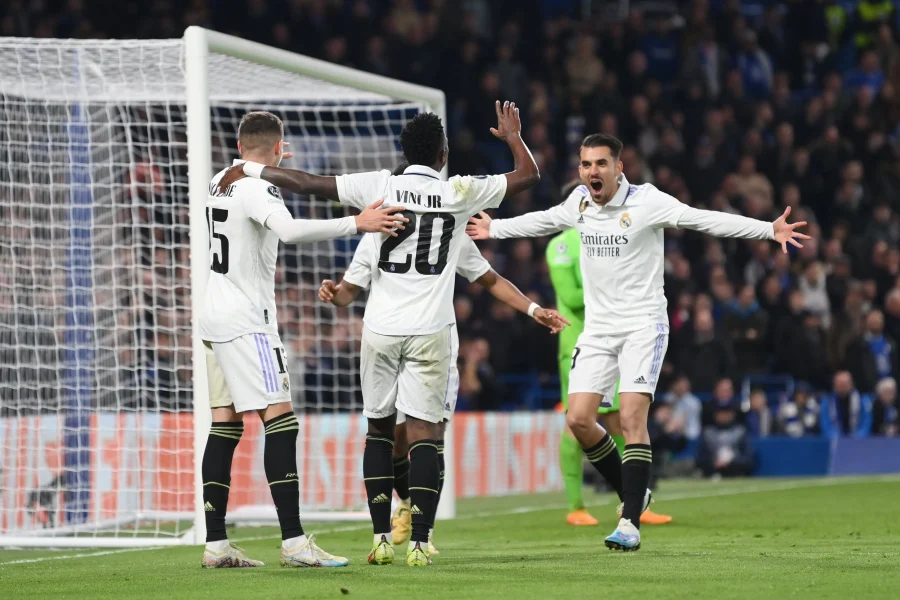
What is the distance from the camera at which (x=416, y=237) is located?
6789mm

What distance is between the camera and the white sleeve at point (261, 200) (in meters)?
6.57

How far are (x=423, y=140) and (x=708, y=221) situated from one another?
1.73 meters

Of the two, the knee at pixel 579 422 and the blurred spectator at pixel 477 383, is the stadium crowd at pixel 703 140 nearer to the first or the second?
the blurred spectator at pixel 477 383

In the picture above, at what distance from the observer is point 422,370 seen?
680cm

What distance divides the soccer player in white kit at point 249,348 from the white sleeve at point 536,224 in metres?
1.74

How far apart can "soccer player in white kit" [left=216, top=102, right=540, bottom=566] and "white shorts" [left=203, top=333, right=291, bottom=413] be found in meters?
0.45

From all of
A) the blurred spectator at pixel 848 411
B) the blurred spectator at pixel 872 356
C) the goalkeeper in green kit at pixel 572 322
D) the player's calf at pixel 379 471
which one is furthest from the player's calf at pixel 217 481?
the blurred spectator at pixel 872 356

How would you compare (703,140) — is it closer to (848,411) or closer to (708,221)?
(848,411)

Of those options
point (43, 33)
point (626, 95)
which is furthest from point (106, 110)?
point (626, 95)

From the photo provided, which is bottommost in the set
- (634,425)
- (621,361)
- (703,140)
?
(634,425)

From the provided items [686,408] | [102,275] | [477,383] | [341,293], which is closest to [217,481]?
[341,293]

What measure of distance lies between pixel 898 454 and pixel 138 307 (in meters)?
9.94

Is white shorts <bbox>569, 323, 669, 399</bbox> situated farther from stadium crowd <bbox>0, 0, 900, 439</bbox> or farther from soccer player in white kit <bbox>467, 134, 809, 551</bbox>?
stadium crowd <bbox>0, 0, 900, 439</bbox>

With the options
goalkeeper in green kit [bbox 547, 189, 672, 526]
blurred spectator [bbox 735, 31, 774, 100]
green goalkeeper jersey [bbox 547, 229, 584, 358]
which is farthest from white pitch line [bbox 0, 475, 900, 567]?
blurred spectator [bbox 735, 31, 774, 100]
